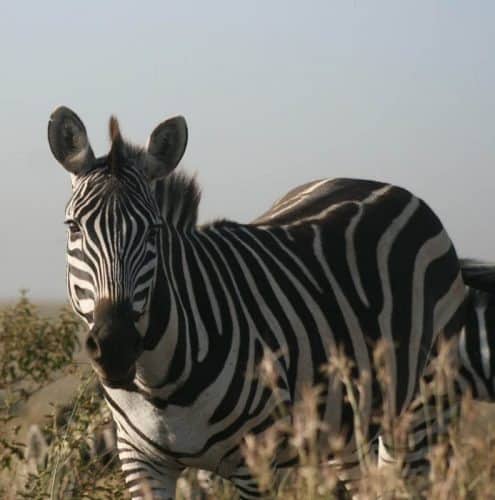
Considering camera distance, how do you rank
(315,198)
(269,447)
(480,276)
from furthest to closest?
1. (480,276)
2. (315,198)
3. (269,447)

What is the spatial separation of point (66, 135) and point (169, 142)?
16.8 inches

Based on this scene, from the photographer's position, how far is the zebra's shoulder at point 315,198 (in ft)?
20.7

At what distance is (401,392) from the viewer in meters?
6.19

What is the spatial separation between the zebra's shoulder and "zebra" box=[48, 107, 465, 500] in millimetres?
22

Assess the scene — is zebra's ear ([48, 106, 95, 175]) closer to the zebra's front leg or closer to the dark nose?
the dark nose

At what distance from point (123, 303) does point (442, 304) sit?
2.61 metres

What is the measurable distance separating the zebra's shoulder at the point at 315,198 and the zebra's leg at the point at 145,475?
140 centimetres

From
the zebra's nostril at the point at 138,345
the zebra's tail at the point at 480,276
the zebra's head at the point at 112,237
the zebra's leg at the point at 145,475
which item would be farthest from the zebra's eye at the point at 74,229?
the zebra's tail at the point at 480,276

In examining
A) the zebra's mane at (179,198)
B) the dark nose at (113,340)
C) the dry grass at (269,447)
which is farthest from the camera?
the zebra's mane at (179,198)

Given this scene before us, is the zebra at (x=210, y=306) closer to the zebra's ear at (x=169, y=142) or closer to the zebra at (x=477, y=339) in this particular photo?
the zebra's ear at (x=169, y=142)

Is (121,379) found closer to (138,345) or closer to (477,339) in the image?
(138,345)

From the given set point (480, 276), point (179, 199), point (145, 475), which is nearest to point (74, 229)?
point (179, 199)

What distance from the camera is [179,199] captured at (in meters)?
5.61

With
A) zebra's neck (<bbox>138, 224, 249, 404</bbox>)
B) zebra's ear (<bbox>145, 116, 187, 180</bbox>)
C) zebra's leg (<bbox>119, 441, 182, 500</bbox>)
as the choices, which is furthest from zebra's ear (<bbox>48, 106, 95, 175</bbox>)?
zebra's leg (<bbox>119, 441, 182, 500</bbox>)
